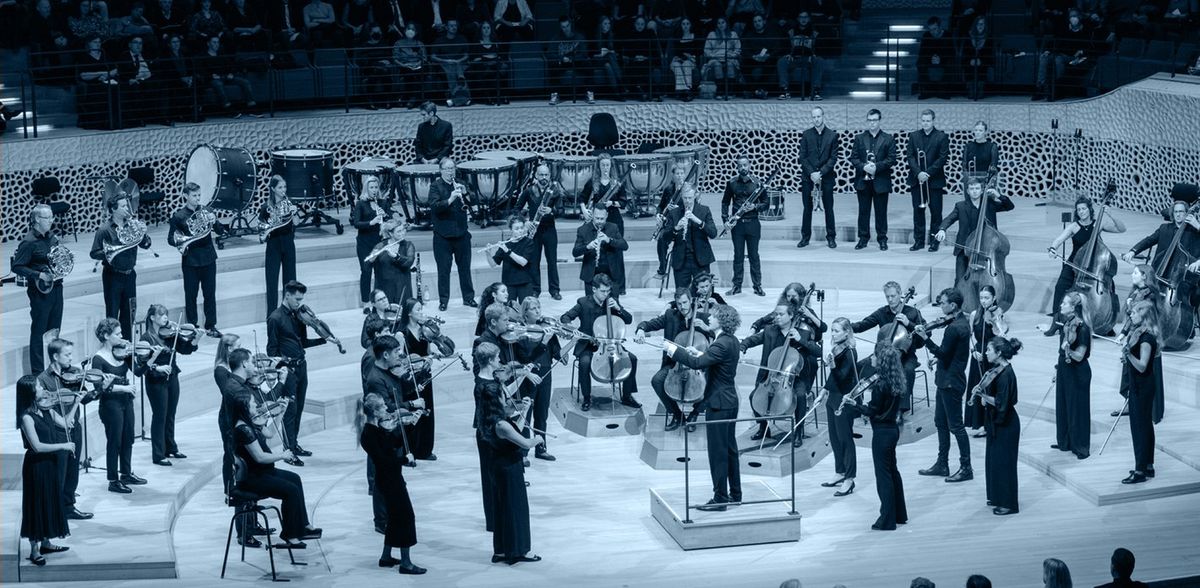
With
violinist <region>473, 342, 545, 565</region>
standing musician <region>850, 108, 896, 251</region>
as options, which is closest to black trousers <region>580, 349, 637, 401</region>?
violinist <region>473, 342, 545, 565</region>

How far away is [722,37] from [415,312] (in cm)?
823

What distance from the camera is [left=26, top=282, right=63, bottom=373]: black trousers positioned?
11742mm

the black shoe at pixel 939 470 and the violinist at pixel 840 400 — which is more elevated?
the violinist at pixel 840 400

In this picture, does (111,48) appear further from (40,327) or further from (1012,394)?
(1012,394)

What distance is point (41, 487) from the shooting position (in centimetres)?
917

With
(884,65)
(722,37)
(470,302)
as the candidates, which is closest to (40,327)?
(470,302)

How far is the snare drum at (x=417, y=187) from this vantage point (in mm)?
16031

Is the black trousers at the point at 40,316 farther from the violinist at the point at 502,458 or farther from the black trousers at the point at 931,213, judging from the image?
the black trousers at the point at 931,213

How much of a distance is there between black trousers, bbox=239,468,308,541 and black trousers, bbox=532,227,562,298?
469 centimetres

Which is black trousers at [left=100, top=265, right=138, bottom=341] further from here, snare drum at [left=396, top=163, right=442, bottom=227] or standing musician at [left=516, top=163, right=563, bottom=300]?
snare drum at [left=396, top=163, right=442, bottom=227]

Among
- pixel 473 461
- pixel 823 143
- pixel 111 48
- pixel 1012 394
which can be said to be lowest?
pixel 473 461

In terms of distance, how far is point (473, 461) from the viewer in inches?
464

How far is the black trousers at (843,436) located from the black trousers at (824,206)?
5.26 meters

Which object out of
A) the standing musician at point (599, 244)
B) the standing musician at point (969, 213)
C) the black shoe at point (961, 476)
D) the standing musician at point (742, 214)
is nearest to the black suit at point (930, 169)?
the standing musician at point (969, 213)
